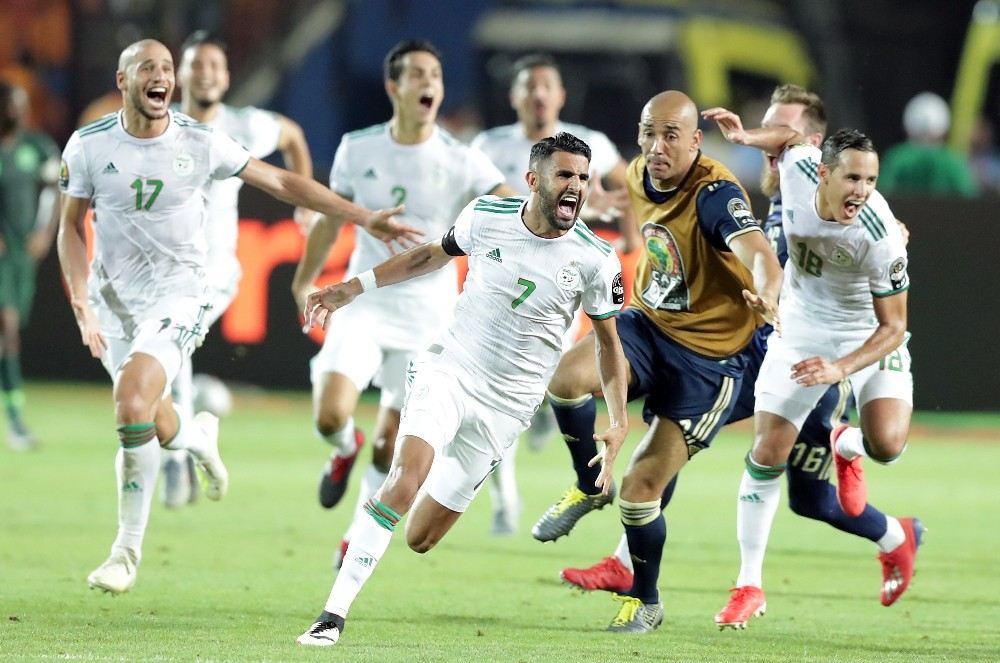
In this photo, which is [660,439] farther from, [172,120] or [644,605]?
[172,120]

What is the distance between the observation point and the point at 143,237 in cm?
898

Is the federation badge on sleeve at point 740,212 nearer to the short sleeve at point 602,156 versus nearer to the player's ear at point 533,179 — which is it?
the player's ear at point 533,179

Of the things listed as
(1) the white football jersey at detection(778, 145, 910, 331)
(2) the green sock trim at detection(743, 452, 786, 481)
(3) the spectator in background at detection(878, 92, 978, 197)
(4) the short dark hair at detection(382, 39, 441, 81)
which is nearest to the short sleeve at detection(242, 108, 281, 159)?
(4) the short dark hair at detection(382, 39, 441, 81)

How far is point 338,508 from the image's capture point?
1219cm

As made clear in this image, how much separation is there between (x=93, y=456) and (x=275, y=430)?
2.15 m

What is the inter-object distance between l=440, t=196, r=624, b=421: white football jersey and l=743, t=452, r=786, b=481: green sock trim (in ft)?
4.51

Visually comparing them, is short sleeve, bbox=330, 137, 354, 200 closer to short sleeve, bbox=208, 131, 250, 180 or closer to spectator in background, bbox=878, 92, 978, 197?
short sleeve, bbox=208, 131, 250, 180

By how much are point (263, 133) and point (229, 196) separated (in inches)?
23.1

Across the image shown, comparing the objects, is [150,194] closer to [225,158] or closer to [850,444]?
[225,158]

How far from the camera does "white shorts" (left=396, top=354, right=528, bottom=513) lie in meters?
7.58

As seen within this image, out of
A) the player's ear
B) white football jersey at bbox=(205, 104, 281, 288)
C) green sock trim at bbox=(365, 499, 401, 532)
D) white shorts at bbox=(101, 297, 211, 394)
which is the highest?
the player's ear

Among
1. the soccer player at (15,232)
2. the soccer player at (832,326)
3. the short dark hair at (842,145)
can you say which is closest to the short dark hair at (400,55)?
the soccer player at (832,326)

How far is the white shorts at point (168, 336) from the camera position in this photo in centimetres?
875

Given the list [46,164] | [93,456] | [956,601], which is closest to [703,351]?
[956,601]
